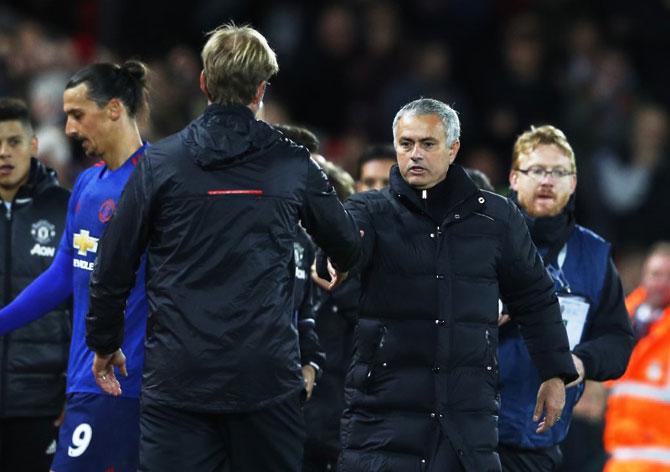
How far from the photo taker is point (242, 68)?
5145 millimetres

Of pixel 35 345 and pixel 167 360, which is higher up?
pixel 167 360

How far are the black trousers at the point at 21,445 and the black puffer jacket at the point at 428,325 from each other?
181cm

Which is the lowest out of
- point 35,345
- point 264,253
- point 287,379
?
point 35,345

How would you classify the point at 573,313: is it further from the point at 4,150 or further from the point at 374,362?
the point at 4,150

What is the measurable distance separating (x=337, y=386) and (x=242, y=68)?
2.24 meters

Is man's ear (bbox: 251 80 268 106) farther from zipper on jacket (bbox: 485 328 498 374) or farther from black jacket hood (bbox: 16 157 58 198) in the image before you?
black jacket hood (bbox: 16 157 58 198)

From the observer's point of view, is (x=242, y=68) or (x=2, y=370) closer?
(x=242, y=68)

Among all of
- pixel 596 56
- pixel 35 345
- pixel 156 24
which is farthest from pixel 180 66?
pixel 35 345

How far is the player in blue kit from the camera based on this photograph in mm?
5785

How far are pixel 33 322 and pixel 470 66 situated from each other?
7792mm

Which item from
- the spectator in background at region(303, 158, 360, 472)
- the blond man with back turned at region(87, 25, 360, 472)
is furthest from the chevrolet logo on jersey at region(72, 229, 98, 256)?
the spectator in background at region(303, 158, 360, 472)

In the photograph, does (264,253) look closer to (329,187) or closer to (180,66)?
(329,187)

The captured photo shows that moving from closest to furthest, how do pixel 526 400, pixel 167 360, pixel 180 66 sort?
pixel 167 360, pixel 526 400, pixel 180 66

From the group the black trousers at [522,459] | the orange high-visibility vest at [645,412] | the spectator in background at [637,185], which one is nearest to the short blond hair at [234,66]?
the black trousers at [522,459]
